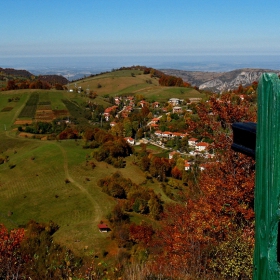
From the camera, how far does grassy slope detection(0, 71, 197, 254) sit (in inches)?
1097

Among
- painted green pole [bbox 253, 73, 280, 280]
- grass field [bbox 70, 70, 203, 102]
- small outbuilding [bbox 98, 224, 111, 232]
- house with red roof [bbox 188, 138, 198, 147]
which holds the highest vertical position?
painted green pole [bbox 253, 73, 280, 280]

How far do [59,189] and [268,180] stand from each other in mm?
36468

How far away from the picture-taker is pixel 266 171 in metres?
1.15

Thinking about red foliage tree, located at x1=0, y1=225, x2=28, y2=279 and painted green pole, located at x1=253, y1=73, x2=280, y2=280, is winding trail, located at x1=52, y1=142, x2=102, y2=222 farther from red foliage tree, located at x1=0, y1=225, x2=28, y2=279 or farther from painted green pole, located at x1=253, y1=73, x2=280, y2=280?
painted green pole, located at x1=253, y1=73, x2=280, y2=280

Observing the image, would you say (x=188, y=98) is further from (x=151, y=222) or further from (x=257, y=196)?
(x=257, y=196)

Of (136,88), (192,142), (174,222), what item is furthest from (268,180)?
(136,88)

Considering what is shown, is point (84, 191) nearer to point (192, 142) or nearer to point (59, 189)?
point (59, 189)

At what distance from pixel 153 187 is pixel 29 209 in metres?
13.7

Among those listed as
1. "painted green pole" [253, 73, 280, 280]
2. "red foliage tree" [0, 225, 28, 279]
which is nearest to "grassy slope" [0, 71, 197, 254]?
"red foliage tree" [0, 225, 28, 279]

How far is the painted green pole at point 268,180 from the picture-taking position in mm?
1094

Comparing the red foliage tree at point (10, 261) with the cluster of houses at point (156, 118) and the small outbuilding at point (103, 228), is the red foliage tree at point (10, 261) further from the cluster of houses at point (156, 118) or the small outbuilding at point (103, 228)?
the cluster of houses at point (156, 118)

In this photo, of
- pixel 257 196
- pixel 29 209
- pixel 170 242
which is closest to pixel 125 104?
pixel 29 209

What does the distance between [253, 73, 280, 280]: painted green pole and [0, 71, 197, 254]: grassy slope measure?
23.0 meters

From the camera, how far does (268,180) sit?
1.14 metres
